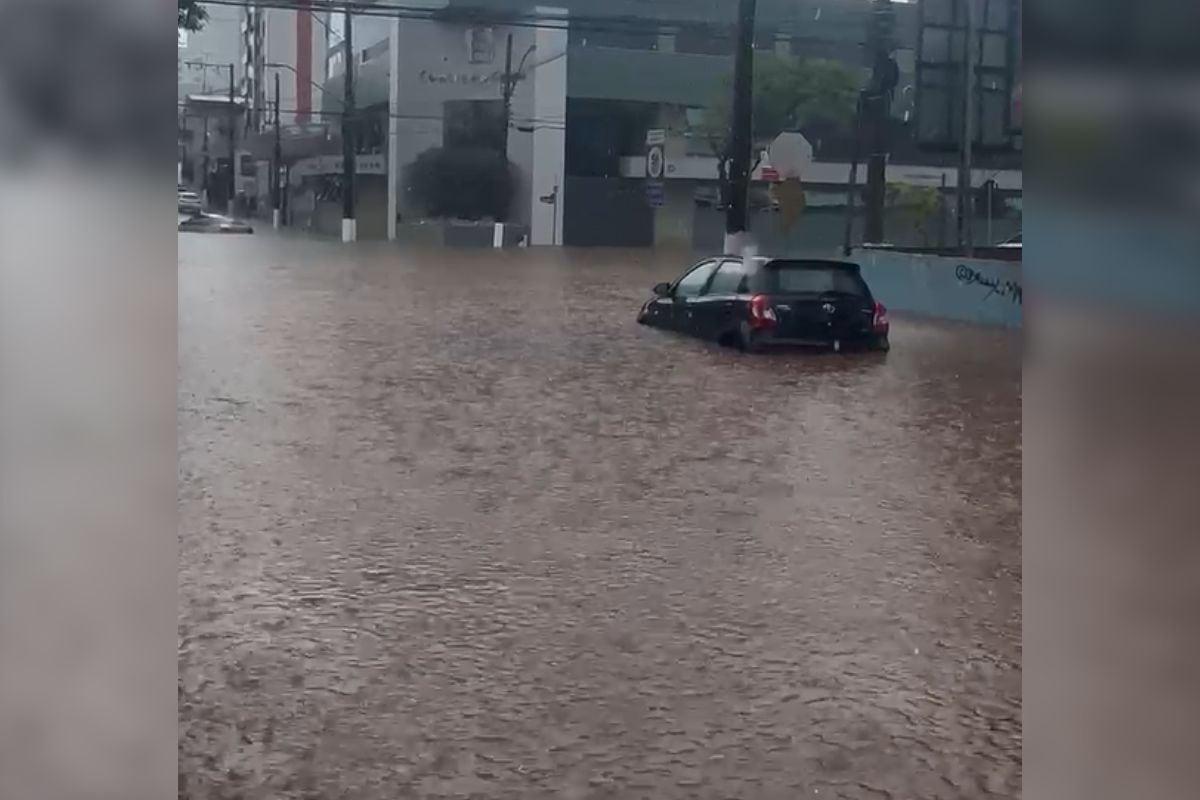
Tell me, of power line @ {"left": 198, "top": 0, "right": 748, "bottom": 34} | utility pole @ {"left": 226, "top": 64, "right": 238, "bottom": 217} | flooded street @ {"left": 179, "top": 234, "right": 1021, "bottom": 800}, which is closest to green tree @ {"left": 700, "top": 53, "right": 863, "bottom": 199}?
power line @ {"left": 198, "top": 0, "right": 748, "bottom": 34}

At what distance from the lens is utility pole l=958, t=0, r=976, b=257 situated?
2307 mm

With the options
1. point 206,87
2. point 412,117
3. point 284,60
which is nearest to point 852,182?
point 412,117

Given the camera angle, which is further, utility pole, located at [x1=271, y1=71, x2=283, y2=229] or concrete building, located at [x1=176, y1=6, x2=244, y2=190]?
utility pole, located at [x1=271, y1=71, x2=283, y2=229]

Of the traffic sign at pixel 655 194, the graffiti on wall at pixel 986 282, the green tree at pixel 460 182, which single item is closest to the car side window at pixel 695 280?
the traffic sign at pixel 655 194

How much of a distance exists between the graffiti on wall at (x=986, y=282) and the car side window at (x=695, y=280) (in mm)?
451

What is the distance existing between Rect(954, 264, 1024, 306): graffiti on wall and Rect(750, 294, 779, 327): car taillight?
0.34 metres

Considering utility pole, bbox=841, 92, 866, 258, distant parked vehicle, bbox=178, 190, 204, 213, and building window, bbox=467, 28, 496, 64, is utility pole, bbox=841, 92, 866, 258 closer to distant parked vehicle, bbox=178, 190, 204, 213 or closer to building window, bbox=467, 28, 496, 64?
building window, bbox=467, 28, 496, 64

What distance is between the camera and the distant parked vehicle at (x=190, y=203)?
200 cm

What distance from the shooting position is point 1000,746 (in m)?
2.01

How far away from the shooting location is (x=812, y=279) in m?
2.28

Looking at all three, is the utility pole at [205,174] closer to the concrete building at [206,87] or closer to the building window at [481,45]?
the concrete building at [206,87]

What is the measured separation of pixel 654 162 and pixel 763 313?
32 centimetres
